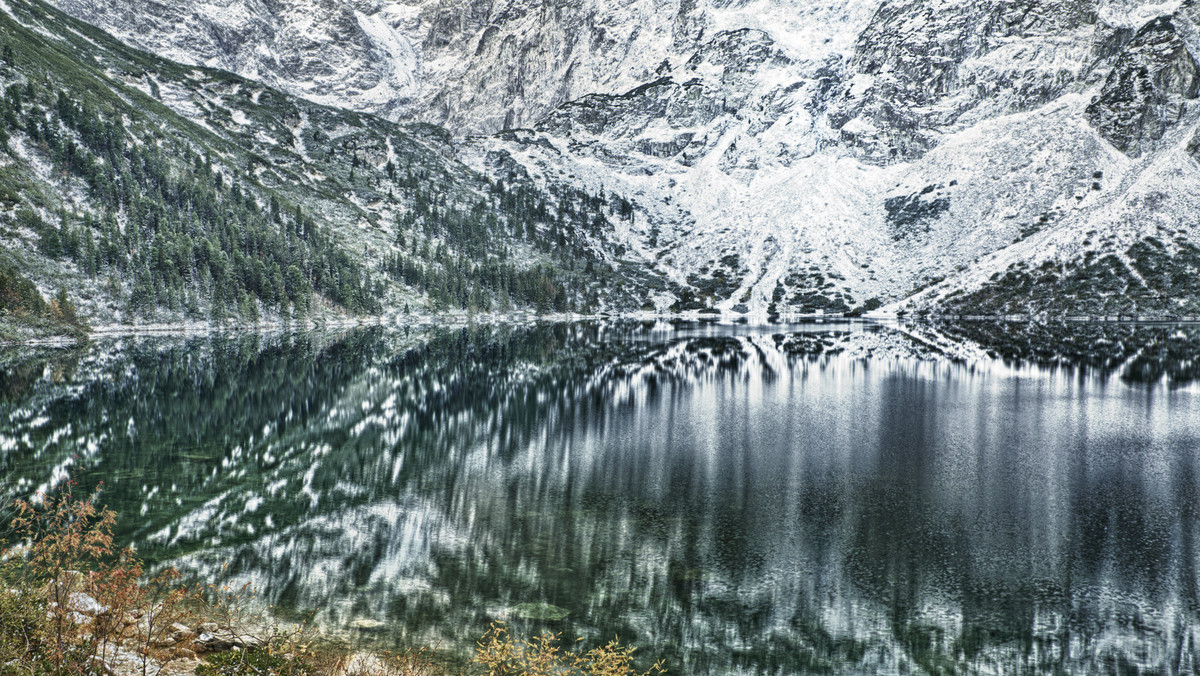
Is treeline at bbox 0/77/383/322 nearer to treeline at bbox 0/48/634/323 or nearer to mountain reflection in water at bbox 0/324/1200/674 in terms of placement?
treeline at bbox 0/48/634/323

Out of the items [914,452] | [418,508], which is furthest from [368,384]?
[914,452]

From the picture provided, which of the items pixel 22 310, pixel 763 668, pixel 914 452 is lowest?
pixel 763 668

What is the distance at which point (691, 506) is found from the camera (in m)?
27.2

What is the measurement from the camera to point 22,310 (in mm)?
104875

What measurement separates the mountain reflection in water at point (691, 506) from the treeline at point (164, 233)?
90780 mm

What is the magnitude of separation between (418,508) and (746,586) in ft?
46.2

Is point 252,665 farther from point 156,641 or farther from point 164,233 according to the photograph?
point 164,233

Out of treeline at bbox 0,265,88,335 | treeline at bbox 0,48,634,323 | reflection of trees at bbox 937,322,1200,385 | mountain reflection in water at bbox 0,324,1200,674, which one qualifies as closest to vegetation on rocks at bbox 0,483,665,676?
mountain reflection in water at bbox 0,324,1200,674

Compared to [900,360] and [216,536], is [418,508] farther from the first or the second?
[900,360]

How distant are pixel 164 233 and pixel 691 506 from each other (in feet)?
548

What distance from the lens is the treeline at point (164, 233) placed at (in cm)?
13838

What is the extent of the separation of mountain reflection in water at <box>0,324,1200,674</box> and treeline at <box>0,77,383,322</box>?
9078 centimetres

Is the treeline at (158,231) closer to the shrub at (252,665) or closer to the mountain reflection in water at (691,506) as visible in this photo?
the mountain reflection in water at (691,506)

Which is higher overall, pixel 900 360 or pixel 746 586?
pixel 900 360
